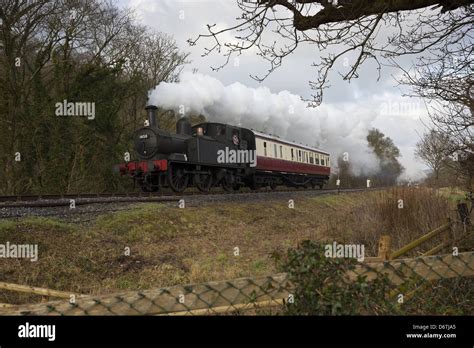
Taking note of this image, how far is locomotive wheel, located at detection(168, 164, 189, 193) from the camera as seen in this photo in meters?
16.0

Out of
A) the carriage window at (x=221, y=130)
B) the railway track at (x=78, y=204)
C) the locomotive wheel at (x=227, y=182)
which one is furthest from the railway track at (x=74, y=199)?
the carriage window at (x=221, y=130)

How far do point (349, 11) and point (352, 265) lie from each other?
3831mm

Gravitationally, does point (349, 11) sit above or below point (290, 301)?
above

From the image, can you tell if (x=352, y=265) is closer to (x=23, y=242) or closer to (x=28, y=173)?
(x=23, y=242)

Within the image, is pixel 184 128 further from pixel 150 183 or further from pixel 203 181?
pixel 150 183

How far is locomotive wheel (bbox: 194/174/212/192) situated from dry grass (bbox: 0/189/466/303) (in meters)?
4.47

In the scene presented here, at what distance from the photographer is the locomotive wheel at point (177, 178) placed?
52.5 feet

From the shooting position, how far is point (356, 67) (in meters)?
5.52

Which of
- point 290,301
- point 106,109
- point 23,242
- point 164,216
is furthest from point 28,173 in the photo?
point 290,301

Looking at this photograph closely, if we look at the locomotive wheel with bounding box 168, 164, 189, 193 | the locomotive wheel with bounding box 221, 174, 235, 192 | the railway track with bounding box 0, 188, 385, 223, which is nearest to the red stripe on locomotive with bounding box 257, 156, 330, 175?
the locomotive wheel with bounding box 221, 174, 235, 192

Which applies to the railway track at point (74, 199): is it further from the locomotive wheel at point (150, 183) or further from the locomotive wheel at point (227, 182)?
the locomotive wheel at point (227, 182)

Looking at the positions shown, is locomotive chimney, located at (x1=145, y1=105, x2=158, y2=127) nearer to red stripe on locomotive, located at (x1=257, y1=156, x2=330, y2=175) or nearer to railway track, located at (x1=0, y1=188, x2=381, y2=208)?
railway track, located at (x1=0, y1=188, x2=381, y2=208)

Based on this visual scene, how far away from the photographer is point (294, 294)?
7.70ft
